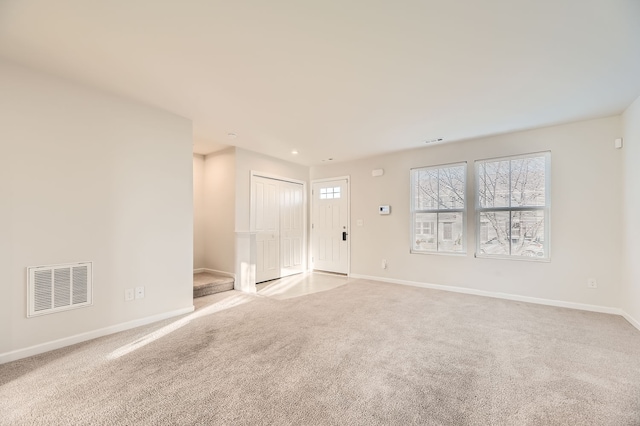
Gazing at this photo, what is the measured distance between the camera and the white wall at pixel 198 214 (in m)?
5.38

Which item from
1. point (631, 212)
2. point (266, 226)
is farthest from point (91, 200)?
point (631, 212)

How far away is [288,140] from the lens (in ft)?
14.9

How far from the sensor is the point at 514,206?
4.16m

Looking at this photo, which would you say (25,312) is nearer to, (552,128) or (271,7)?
(271,7)

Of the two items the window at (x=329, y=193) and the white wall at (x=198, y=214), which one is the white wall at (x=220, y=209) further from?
the window at (x=329, y=193)

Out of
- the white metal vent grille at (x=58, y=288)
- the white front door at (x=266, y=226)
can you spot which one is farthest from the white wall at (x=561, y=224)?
the white metal vent grille at (x=58, y=288)

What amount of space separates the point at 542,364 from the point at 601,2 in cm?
267

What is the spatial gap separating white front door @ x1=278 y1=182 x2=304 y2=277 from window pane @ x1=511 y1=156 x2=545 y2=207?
13.3 ft

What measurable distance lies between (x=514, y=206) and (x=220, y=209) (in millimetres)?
4949

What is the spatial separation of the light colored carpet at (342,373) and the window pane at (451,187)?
1.93m

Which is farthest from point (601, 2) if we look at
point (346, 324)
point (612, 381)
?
point (346, 324)

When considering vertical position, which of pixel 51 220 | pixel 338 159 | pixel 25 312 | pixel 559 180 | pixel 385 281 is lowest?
pixel 385 281

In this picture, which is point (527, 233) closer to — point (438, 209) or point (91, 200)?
point (438, 209)

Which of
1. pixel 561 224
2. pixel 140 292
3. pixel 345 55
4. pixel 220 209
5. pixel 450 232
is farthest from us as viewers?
pixel 220 209
